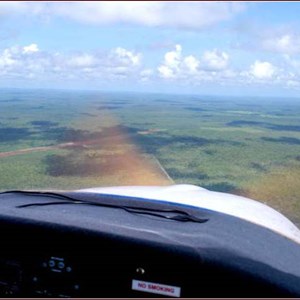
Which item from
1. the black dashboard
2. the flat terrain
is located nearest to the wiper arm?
the black dashboard

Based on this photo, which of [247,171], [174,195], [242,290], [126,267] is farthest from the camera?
[247,171]

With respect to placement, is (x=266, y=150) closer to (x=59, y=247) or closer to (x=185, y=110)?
(x=59, y=247)

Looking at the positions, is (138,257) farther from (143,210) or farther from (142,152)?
(142,152)

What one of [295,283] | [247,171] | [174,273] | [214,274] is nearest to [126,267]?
[174,273]

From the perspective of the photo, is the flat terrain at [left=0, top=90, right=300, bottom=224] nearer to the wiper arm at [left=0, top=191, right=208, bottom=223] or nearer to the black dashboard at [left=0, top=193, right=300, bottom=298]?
the wiper arm at [left=0, top=191, right=208, bottom=223]

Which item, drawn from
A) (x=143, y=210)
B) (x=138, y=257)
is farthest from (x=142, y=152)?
(x=138, y=257)
